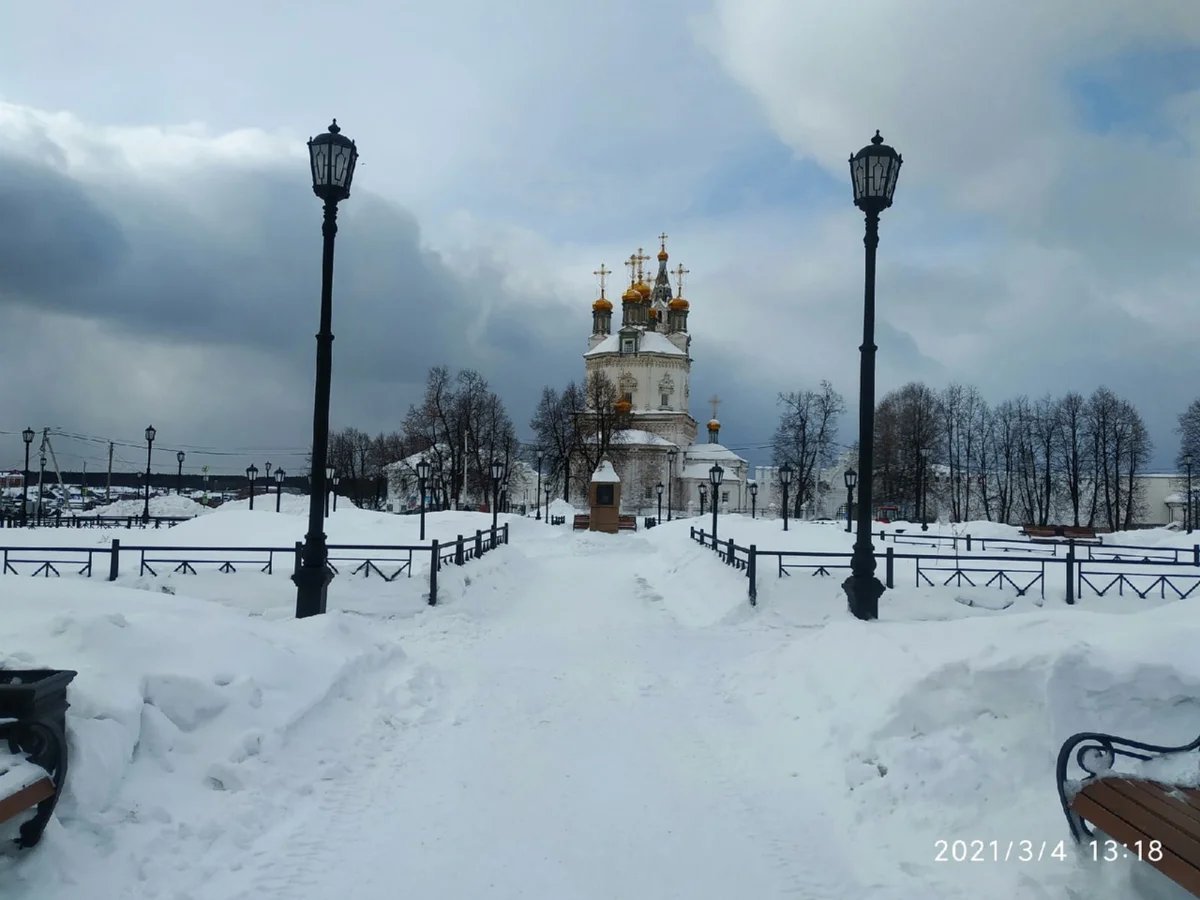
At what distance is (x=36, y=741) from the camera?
3.72 meters

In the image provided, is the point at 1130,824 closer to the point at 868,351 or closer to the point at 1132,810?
the point at 1132,810

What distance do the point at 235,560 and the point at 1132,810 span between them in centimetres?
1728

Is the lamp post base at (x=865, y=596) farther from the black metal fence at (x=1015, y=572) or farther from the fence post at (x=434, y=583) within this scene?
the fence post at (x=434, y=583)

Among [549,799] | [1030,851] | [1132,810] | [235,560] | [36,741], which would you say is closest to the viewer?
[1132,810]

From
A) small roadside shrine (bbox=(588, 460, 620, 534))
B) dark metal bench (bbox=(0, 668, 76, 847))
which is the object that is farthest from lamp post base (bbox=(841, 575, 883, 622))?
small roadside shrine (bbox=(588, 460, 620, 534))

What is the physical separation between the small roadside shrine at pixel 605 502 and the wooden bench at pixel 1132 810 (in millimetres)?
38438

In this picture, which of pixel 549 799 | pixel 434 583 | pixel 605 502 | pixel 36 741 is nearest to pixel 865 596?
pixel 549 799

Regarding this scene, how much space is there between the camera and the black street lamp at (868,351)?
1052 centimetres

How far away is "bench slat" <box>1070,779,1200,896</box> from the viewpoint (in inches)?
122

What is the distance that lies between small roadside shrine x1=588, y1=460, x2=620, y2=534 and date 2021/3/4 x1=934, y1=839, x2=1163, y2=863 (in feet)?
125

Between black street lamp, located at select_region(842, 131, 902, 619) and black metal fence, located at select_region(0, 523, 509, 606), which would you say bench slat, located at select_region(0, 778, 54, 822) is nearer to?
black metal fence, located at select_region(0, 523, 509, 606)

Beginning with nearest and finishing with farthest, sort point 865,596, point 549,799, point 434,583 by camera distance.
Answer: point 549,799
point 865,596
point 434,583

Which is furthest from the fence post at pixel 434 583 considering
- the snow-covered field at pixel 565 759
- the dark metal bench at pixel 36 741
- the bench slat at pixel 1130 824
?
the bench slat at pixel 1130 824

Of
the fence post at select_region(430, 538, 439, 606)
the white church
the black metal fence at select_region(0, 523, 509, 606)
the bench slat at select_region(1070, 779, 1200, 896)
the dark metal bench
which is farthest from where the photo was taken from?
the white church
